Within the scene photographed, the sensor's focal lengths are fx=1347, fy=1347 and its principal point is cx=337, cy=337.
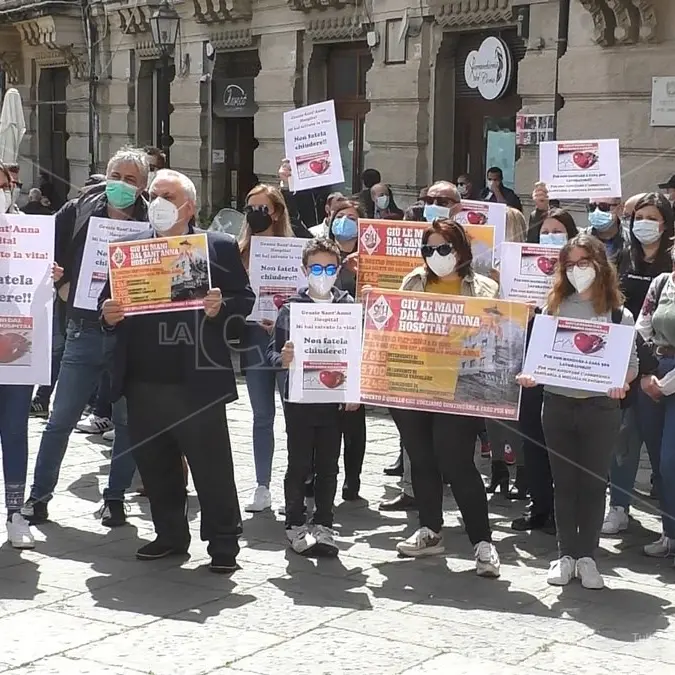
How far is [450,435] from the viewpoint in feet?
20.7

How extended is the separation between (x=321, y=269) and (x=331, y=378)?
1.79ft

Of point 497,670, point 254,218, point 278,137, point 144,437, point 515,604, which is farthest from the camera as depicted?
point 278,137

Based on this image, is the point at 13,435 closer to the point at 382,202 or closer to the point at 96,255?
the point at 96,255

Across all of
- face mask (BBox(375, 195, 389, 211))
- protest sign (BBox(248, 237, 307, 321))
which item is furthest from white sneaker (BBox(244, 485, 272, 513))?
face mask (BBox(375, 195, 389, 211))

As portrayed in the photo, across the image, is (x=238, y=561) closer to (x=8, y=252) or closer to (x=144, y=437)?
(x=144, y=437)

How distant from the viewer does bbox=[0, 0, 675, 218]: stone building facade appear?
13.0 m

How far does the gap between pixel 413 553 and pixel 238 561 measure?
0.85 meters

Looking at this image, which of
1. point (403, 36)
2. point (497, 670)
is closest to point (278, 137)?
point (403, 36)

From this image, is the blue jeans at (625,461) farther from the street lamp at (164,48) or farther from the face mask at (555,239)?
the street lamp at (164,48)

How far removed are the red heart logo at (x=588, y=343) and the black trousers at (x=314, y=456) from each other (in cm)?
127

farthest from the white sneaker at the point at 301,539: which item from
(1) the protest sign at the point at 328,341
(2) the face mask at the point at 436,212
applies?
(2) the face mask at the point at 436,212

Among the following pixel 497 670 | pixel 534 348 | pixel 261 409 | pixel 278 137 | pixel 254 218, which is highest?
pixel 278 137

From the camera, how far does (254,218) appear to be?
24.8ft

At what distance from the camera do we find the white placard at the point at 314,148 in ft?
30.5
